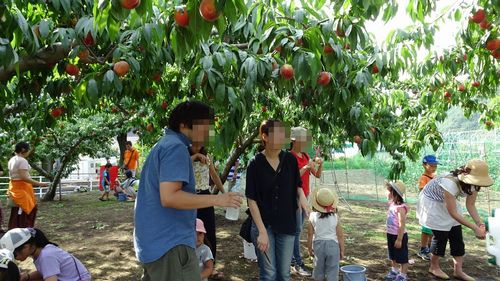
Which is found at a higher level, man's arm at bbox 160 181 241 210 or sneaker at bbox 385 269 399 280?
man's arm at bbox 160 181 241 210

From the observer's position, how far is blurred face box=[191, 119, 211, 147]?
2.21m

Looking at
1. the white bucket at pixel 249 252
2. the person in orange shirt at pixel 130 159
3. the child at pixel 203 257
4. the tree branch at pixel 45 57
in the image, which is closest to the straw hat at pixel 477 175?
the white bucket at pixel 249 252

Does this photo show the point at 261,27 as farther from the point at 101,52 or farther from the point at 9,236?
the point at 9,236

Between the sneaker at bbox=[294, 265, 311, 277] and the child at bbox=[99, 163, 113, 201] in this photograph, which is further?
the child at bbox=[99, 163, 113, 201]

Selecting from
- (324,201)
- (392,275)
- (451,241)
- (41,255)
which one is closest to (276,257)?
(324,201)

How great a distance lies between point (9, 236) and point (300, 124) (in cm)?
382

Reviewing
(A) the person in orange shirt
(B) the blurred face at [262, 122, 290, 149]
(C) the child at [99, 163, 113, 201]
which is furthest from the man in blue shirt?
(C) the child at [99, 163, 113, 201]

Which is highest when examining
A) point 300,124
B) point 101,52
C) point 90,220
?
point 101,52

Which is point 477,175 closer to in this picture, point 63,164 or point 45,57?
point 45,57

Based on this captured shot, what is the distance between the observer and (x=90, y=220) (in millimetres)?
8055

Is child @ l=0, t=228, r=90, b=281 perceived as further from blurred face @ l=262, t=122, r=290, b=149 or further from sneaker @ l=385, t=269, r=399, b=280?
sneaker @ l=385, t=269, r=399, b=280

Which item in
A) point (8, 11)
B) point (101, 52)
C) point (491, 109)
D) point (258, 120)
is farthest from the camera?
point (491, 109)

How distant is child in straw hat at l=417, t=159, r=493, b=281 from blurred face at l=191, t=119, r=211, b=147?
8.93 ft

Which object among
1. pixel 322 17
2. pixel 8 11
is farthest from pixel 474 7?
pixel 8 11
